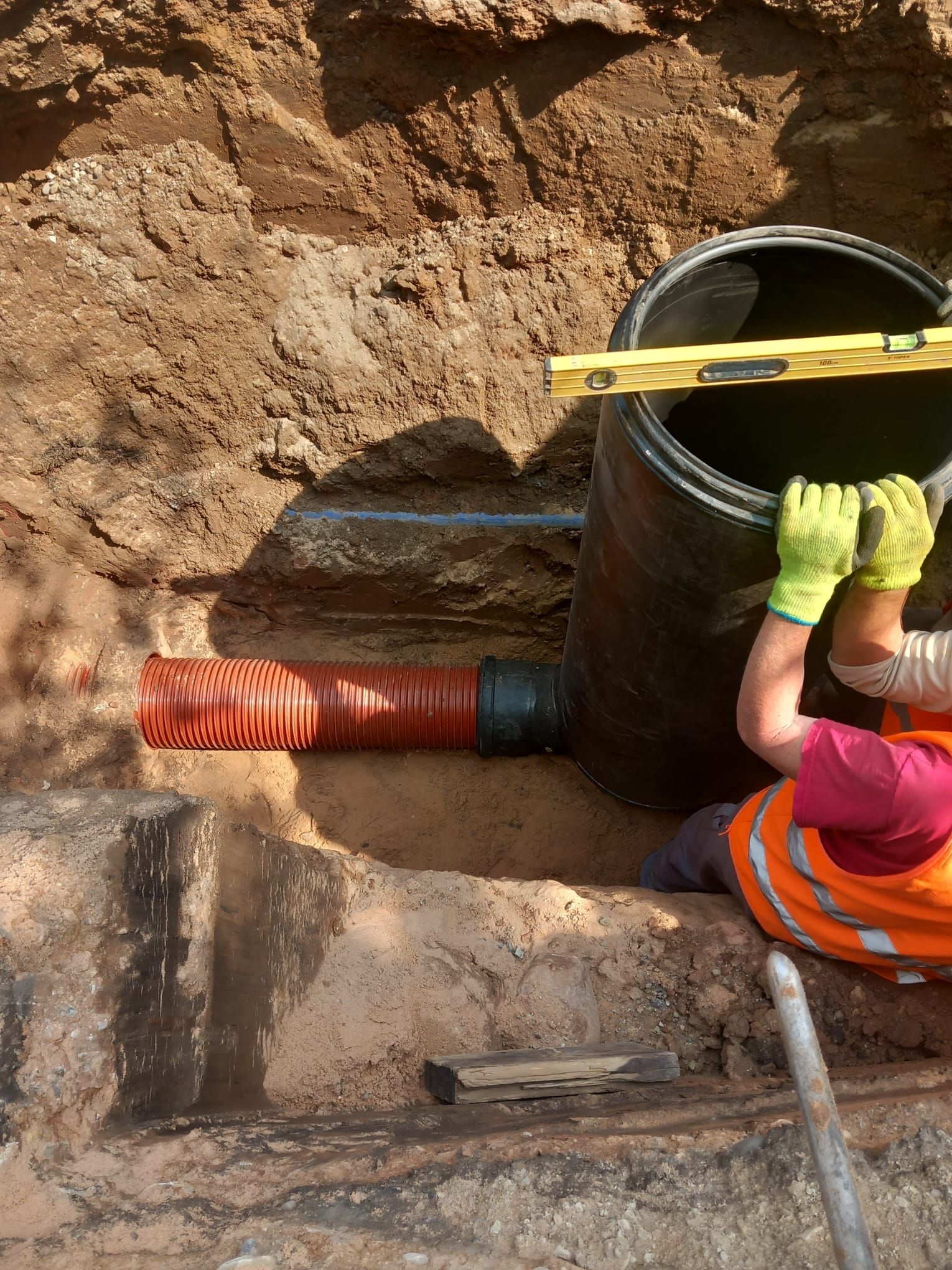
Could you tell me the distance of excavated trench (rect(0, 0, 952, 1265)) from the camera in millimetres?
1886

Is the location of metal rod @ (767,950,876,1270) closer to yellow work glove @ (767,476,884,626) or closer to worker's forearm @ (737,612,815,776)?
worker's forearm @ (737,612,815,776)

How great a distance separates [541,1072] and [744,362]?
1488 mm

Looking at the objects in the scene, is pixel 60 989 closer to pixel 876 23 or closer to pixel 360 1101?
pixel 360 1101

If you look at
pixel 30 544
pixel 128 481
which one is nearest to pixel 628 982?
pixel 128 481

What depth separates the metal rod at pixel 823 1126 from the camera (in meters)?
0.88

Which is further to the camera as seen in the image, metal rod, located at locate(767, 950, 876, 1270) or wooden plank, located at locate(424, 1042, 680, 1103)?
wooden plank, located at locate(424, 1042, 680, 1103)

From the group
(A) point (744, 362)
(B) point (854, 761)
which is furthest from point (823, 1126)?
(A) point (744, 362)

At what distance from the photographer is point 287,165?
241 centimetres

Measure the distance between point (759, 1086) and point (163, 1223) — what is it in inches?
44.1

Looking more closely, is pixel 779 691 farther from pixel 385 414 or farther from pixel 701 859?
pixel 385 414

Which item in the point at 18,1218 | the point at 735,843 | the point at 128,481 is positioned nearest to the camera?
the point at 18,1218

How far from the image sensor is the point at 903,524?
1.68 m

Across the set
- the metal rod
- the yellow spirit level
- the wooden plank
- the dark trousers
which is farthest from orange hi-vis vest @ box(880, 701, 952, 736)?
the metal rod

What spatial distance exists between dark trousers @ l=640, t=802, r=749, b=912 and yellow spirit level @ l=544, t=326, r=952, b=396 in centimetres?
119
